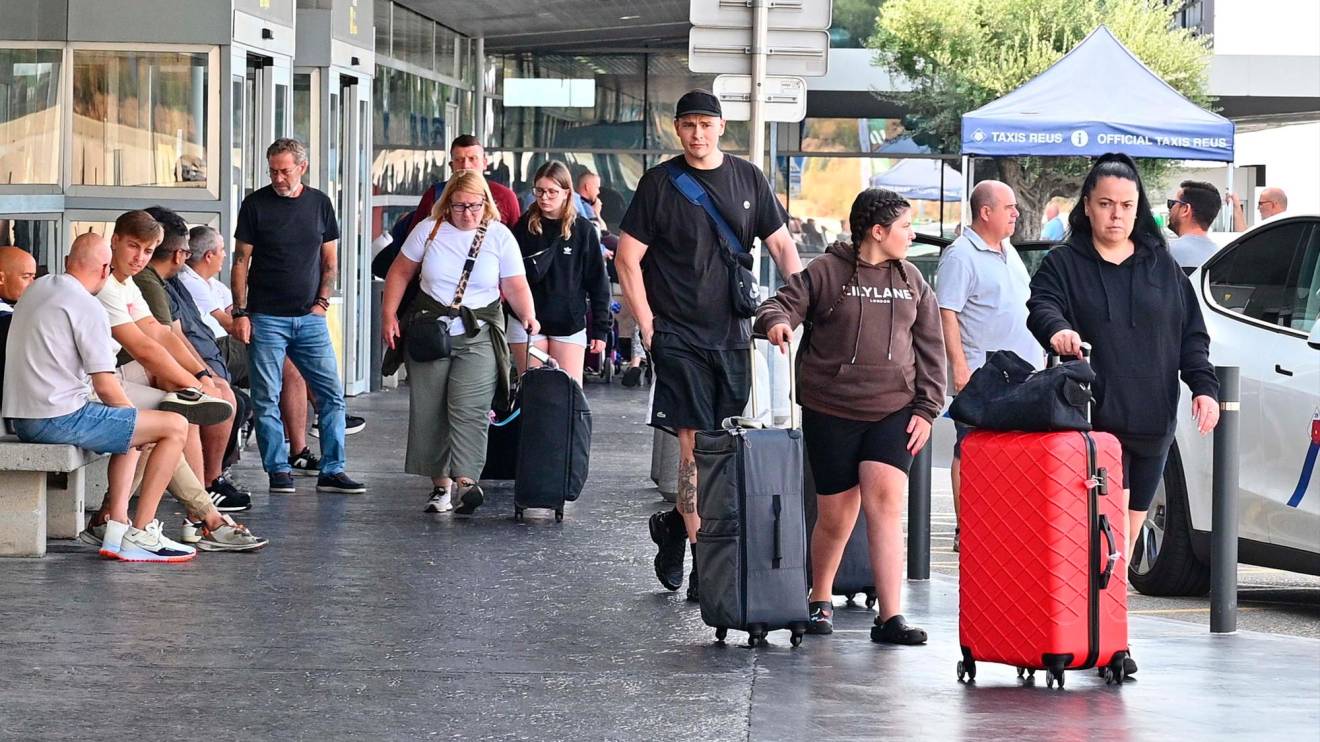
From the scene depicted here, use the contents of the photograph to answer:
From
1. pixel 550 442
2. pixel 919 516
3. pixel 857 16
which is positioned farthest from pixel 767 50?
pixel 857 16

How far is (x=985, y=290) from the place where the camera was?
8.93 meters

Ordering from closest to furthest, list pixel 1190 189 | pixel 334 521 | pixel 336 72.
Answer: pixel 334 521, pixel 1190 189, pixel 336 72

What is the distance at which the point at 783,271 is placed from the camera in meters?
7.58

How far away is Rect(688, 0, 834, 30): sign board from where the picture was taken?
1152cm

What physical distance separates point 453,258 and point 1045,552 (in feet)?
16.0

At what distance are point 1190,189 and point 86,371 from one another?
6.23 meters

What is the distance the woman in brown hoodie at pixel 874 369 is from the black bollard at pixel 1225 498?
1.09m

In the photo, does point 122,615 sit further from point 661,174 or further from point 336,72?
point 336,72

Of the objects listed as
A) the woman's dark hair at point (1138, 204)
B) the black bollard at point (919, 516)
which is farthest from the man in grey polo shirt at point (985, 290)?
the woman's dark hair at point (1138, 204)

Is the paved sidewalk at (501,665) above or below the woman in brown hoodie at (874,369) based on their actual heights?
below

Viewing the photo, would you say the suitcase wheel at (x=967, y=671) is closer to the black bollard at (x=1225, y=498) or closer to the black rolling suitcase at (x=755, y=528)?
the black rolling suitcase at (x=755, y=528)

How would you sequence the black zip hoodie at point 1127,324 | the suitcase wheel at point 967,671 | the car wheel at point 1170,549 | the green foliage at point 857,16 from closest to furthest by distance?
the suitcase wheel at point 967,671, the black zip hoodie at point 1127,324, the car wheel at point 1170,549, the green foliage at point 857,16

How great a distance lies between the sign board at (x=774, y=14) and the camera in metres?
11.5

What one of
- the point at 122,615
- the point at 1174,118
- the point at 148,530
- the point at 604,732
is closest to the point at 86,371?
the point at 148,530
